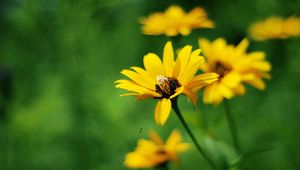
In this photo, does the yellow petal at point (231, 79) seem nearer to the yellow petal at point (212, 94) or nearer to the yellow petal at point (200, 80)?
the yellow petal at point (212, 94)

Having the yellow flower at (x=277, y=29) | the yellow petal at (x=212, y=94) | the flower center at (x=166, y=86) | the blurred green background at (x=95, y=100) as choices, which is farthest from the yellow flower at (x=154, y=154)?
the yellow flower at (x=277, y=29)

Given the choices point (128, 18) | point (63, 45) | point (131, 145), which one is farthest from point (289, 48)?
point (128, 18)

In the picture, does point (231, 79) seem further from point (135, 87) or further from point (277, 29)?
point (277, 29)

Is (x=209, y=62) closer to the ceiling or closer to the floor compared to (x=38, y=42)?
closer to the floor

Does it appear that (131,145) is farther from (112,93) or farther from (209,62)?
(112,93)

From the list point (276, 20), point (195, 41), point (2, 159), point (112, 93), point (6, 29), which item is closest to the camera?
point (276, 20)
